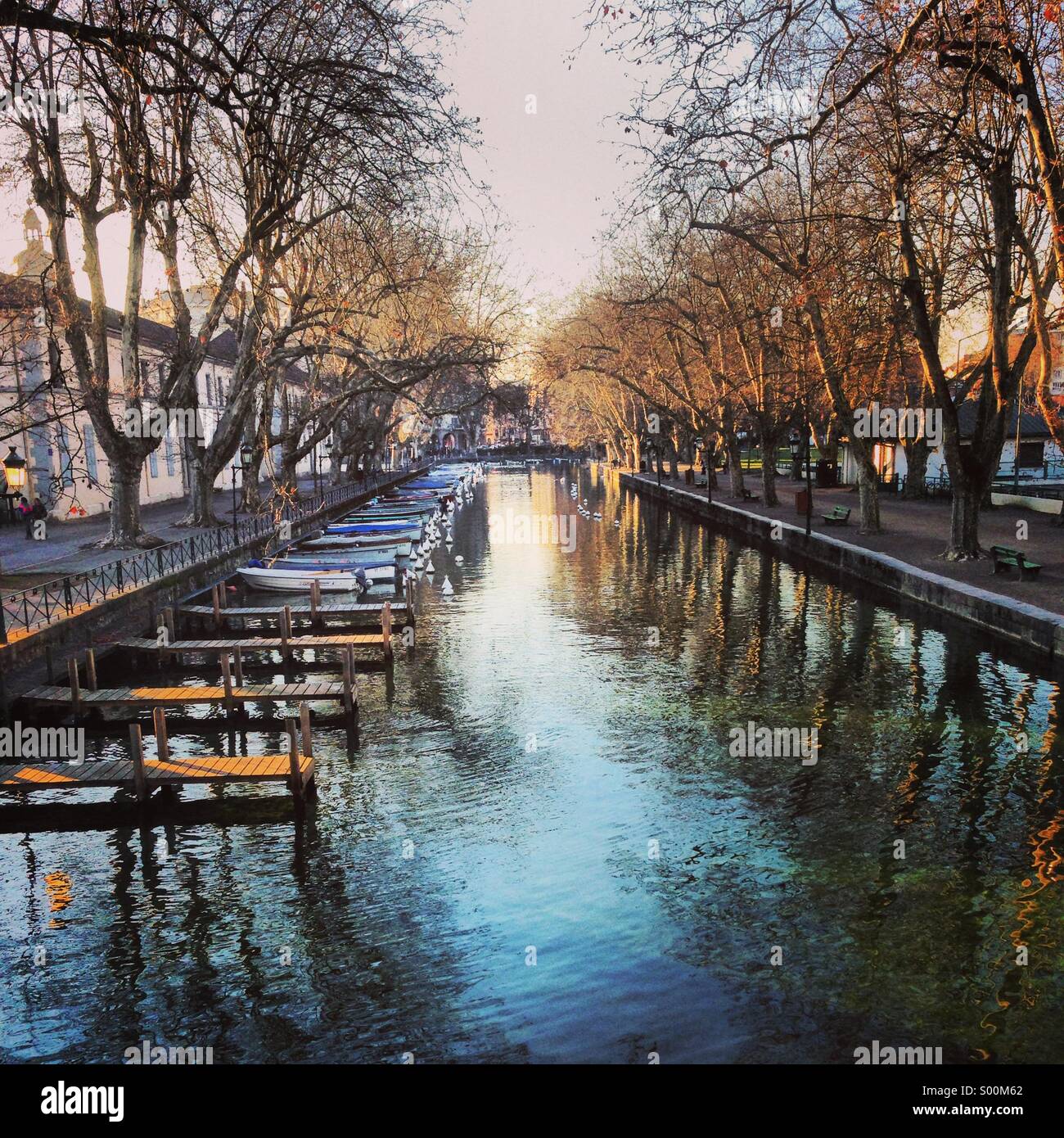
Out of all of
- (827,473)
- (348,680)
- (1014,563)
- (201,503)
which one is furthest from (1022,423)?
(348,680)

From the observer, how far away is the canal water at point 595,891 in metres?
7.34

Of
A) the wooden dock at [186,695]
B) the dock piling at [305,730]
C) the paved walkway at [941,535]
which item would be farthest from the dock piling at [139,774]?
the paved walkway at [941,535]

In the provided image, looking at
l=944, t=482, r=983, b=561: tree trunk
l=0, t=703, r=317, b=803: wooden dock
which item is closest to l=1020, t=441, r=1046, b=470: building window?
l=944, t=482, r=983, b=561: tree trunk

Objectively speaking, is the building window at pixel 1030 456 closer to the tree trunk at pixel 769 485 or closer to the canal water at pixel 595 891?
the tree trunk at pixel 769 485

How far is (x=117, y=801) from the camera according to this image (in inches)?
473

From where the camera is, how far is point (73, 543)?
97.7ft

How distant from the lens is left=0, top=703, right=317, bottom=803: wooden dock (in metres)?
11.6

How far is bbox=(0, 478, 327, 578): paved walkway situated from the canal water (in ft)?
37.8

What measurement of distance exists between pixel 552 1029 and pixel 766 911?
8.53ft

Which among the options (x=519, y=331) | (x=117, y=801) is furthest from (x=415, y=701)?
(x=519, y=331)

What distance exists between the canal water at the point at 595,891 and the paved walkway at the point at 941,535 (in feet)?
14.0

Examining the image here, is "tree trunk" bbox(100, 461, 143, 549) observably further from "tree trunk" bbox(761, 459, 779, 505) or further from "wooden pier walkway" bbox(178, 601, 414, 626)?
"tree trunk" bbox(761, 459, 779, 505)

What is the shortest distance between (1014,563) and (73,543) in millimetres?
26303
